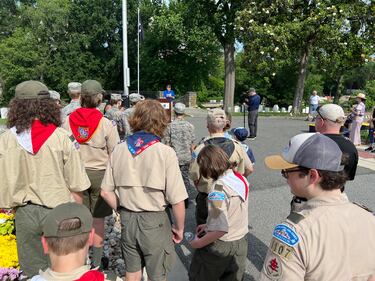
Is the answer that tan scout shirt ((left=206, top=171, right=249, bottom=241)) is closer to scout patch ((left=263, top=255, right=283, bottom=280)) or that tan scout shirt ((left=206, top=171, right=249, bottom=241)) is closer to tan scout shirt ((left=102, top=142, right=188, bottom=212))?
tan scout shirt ((left=102, top=142, right=188, bottom=212))

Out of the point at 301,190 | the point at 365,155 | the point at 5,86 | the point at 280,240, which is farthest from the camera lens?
the point at 5,86

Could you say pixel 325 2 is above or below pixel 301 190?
above

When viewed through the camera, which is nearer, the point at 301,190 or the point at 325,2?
the point at 301,190

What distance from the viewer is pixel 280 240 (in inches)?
59.9

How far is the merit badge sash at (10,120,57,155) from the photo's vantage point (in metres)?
2.64

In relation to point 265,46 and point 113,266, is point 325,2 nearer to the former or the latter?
point 265,46

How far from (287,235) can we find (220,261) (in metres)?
1.41

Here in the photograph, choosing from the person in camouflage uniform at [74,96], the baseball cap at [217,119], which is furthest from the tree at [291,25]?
the baseball cap at [217,119]

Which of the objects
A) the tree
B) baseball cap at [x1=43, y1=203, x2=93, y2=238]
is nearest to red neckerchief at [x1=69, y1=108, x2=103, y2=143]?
baseball cap at [x1=43, y1=203, x2=93, y2=238]

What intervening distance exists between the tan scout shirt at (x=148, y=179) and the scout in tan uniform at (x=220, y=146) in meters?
0.90

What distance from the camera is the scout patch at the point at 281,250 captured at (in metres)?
1.49

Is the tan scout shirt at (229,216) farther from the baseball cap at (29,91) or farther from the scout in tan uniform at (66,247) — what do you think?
the baseball cap at (29,91)

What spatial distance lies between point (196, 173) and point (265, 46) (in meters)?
18.0

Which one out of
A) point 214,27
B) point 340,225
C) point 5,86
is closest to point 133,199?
point 340,225
